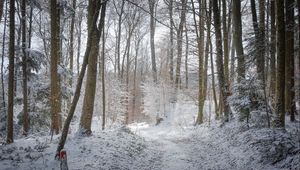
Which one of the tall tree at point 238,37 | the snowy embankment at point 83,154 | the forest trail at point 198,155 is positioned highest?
the tall tree at point 238,37

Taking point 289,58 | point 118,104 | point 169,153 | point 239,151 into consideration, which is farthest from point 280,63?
point 118,104

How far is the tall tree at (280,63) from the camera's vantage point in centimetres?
1123

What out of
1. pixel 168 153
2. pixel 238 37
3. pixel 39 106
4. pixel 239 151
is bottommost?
pixel 168 153

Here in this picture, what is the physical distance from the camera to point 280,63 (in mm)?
11391

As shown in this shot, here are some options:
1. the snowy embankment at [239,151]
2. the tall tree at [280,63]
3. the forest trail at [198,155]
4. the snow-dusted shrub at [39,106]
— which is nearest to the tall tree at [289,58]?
the snowy embankment at [239,151]

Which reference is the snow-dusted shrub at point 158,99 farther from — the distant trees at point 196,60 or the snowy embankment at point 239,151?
the snowy embankment at point 239,151

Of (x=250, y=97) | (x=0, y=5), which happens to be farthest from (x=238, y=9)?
(x=0, y=5)

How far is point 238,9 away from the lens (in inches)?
628

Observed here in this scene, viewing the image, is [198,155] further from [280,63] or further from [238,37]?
[238,37]

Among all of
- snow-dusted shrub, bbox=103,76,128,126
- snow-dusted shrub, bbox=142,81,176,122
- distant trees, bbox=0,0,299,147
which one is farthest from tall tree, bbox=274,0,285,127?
snow-dusted shrub, bbox=103,76,128,126

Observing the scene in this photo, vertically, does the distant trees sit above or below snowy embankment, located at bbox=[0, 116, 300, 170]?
above

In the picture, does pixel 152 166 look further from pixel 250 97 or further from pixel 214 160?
pixel 250 97

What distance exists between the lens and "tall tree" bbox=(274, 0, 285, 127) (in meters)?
11.2

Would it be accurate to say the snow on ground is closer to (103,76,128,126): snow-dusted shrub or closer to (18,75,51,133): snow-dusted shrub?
(18,75,51,133): snow-dusted shrub
